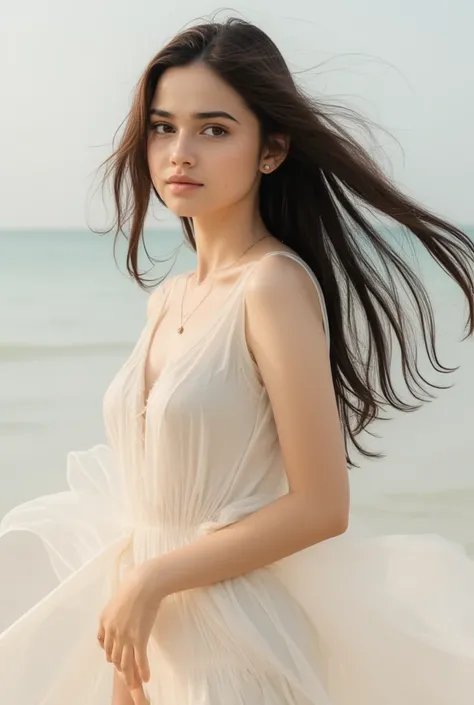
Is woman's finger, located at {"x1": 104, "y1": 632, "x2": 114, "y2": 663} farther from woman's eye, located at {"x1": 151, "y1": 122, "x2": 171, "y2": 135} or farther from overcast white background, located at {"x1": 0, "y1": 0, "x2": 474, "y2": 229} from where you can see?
overcast white background, located at {"x1": 0, "y1": 0, "x2": 474, "y2": 229}

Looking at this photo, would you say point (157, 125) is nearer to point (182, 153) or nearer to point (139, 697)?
point (182, 153)

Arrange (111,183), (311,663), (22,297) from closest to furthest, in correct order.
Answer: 1. (311,663)
2. (111,183)
3. (22,297)

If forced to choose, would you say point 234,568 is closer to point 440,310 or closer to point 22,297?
point 440,310

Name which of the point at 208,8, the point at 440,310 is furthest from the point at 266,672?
the point at 440,310

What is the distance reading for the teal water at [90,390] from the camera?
17.2ft

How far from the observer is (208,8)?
A: 19.3 feet

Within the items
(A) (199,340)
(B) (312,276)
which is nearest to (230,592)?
(A) (199,340)

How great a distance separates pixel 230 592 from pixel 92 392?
572cm

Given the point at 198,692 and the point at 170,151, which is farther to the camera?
the point at 170,151

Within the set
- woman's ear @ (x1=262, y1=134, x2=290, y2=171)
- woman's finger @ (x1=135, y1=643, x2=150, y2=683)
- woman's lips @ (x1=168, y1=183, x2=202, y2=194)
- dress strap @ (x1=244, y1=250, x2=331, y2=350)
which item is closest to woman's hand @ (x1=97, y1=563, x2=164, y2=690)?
woman's finger @ (x1=135, y1=643, x2=150, y2=683)

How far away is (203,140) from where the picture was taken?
1790mm

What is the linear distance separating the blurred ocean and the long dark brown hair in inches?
10.2

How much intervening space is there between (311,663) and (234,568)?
24 cm

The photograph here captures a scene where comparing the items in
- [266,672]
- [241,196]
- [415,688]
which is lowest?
[415,688]
